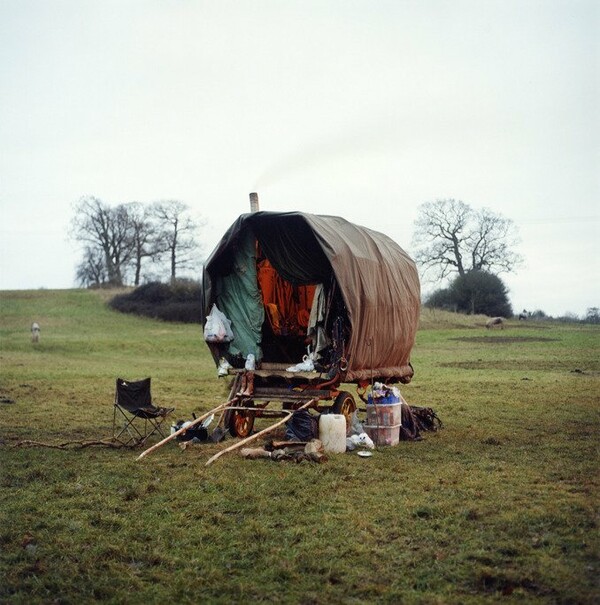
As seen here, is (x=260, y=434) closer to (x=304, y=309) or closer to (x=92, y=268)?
(x=304, y=309)

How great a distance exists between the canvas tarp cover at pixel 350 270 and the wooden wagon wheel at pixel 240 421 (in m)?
1.72

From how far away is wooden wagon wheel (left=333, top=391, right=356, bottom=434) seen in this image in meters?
10.7

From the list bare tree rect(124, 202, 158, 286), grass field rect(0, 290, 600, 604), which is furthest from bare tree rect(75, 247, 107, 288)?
grass field rect(0, 290, 600, 604)

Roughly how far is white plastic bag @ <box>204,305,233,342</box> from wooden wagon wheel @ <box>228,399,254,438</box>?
1245 mm

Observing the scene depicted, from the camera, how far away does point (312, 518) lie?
6562mm

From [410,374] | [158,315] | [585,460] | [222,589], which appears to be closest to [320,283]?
[410,374]

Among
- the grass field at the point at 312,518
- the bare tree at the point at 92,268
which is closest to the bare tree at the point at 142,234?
the bare tree at the point at 92,268

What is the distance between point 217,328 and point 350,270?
2.54m

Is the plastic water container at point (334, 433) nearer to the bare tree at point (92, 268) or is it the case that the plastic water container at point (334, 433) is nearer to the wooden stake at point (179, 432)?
the wooden stake at point (179, 432)

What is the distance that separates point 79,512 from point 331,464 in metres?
3.15

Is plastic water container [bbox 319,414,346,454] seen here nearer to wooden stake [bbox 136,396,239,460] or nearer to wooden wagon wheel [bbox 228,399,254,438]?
wooden stake [bbox 136,396,239,460]

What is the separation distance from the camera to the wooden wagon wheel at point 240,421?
36.4 ft

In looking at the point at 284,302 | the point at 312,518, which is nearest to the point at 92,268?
the point at 284,302

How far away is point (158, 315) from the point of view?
4328 cm
